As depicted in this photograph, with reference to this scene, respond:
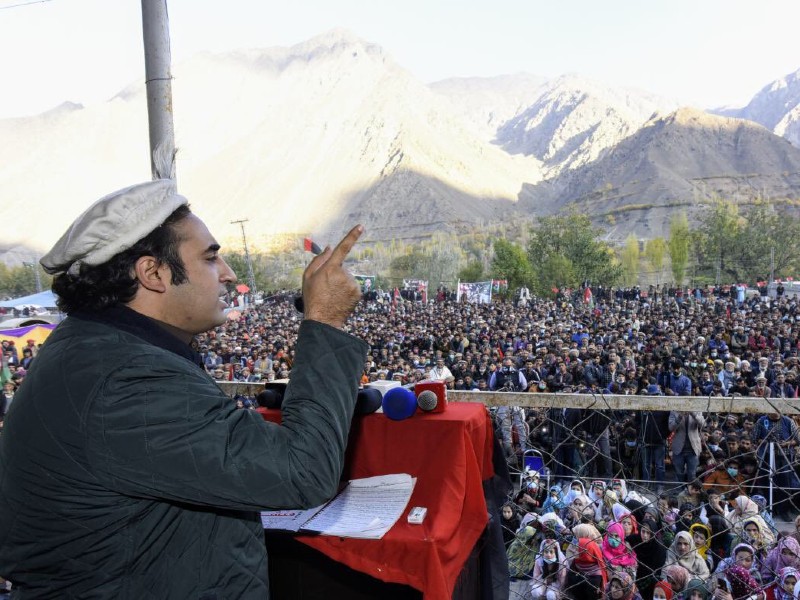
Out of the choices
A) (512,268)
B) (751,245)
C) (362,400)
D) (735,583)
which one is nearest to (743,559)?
(735,583)

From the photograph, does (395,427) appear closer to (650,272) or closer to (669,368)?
(669,368)

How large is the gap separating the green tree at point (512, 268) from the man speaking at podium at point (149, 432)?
2134 inches

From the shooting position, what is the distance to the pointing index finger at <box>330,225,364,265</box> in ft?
3.59

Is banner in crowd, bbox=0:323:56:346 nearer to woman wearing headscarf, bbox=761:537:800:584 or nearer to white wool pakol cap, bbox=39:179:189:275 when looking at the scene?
woman wearing headscarf, bbox=761:537:800:584

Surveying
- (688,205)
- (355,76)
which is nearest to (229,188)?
(355,76)

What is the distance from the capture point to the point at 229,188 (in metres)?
153

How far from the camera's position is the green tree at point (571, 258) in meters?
54.8

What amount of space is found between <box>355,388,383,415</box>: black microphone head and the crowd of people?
0.62 m

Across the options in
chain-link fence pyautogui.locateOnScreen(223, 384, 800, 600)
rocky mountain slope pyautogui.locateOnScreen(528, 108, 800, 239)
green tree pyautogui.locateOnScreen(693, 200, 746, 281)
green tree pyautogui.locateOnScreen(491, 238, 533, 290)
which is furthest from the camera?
rocky mountain slope pyautogui.locateOnScreen(528, 108, 800, 239)

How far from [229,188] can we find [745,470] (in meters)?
156

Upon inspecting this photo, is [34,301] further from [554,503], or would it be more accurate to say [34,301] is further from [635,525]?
[635,525]

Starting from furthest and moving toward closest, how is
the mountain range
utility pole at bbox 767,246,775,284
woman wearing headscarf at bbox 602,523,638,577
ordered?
the mountain range → utility pole at bbox 767,246,775,284 → woman wearing headscarf at bbox 602,523,638,577

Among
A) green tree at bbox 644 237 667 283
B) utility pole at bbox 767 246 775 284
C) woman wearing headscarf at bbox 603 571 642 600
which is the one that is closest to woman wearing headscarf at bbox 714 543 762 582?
woman wearing headscarf at bbox 603 571 642 600

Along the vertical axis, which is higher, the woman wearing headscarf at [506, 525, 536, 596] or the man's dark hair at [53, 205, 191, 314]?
the man's dark hair at [53, 205, 191, 314]
